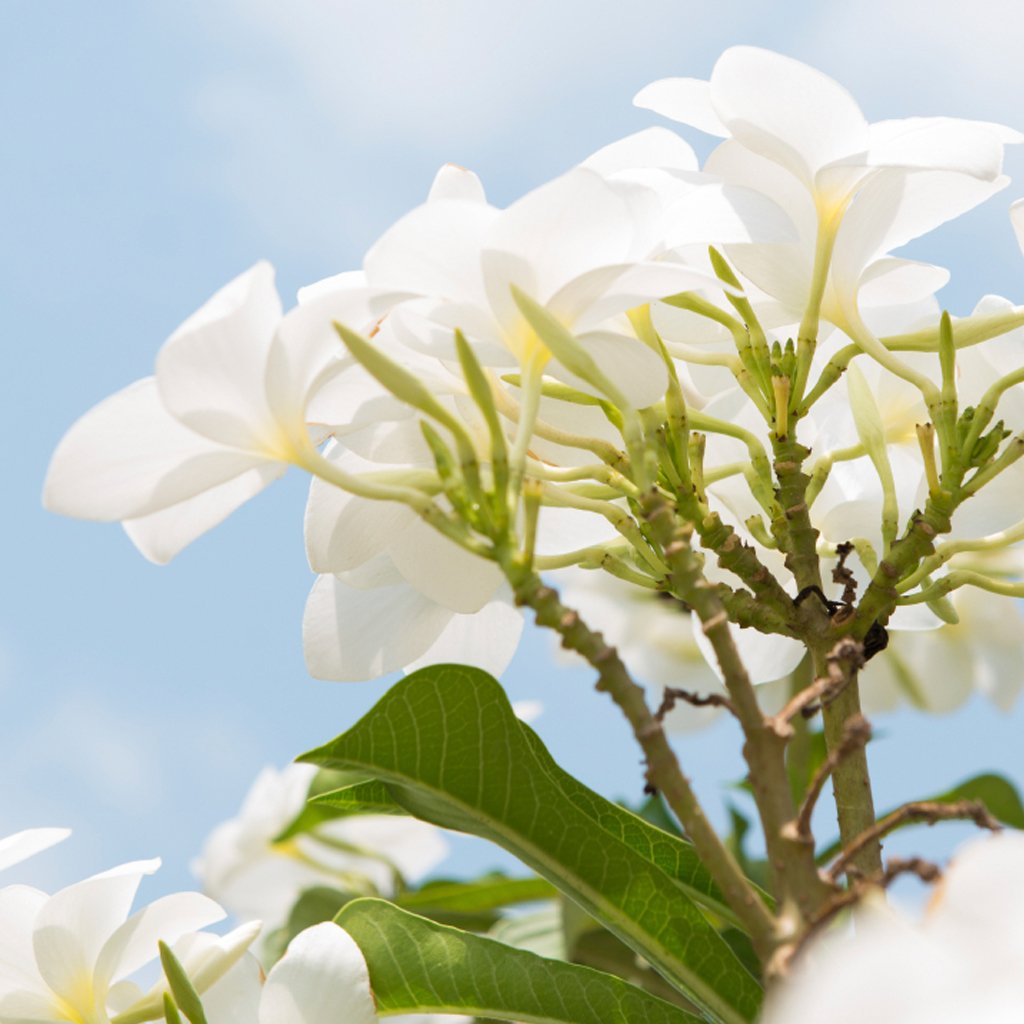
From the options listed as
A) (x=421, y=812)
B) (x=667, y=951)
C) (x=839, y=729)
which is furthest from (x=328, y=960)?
(x=839, y=729)

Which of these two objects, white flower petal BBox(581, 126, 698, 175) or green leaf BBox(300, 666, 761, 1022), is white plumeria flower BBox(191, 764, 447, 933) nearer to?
green leaf BBox(300, 666, 761, 1022)

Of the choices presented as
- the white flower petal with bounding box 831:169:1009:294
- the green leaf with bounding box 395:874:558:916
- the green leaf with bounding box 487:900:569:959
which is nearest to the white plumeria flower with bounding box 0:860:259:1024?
the white flower petal with bounding box 831:169:1009:294

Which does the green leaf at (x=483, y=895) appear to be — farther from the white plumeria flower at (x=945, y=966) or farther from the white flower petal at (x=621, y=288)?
the white plumeria flower at (x=945, y=966)

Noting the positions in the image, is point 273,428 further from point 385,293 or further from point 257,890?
point 257,890

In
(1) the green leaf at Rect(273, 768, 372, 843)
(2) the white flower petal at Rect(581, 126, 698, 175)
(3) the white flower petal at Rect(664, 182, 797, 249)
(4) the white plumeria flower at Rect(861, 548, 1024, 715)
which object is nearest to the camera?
(3) the white flower petal at Rect(664, 182, 797, 249)

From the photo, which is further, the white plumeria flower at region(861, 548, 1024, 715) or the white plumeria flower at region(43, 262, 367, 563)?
the white plumeria flower at region(861, 548, 1024, 715)

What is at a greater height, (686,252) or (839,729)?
(686,252)

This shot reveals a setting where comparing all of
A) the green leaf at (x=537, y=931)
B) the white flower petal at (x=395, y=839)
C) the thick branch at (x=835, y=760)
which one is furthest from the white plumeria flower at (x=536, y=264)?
the white flower petal at (x=395, y=839)
